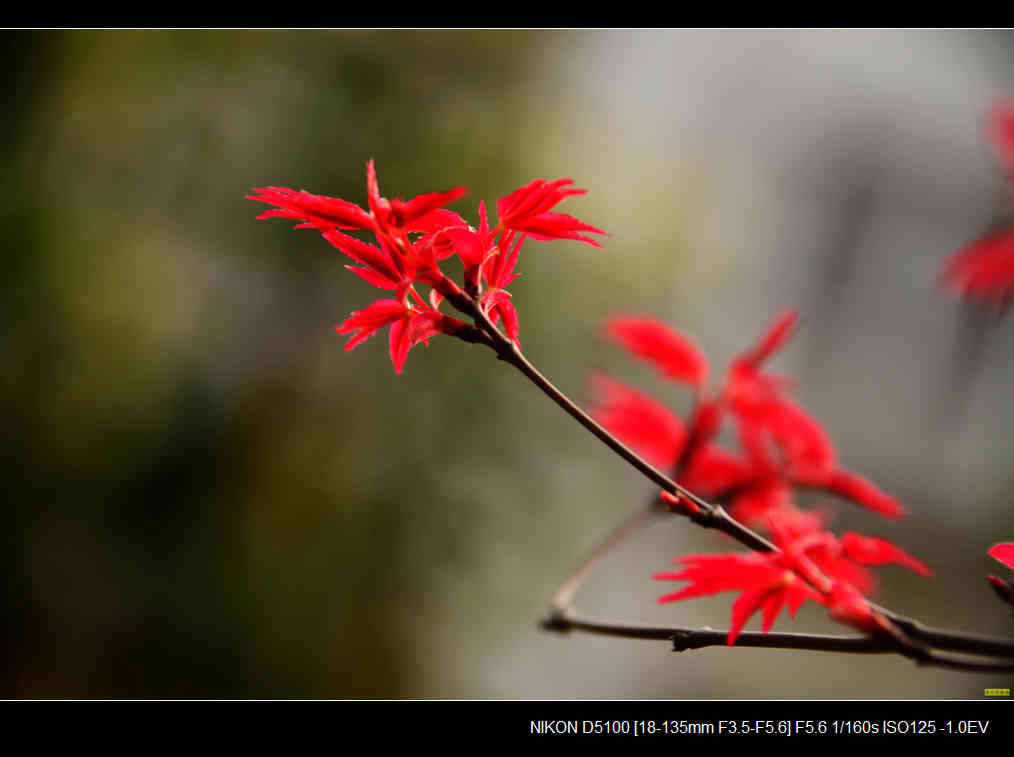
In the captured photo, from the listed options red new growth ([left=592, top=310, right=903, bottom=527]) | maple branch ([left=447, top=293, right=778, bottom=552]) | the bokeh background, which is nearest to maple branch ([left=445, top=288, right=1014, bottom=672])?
maple branch ([left=447, top=293, right=778, bottom=552])

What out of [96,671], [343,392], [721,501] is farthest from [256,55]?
[721,501]

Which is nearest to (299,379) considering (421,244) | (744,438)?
(744,438)

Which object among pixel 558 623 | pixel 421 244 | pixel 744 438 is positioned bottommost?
pixel 558 623

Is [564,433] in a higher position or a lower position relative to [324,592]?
higher

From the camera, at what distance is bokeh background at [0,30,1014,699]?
1337 mm

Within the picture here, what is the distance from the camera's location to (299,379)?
1550 mm

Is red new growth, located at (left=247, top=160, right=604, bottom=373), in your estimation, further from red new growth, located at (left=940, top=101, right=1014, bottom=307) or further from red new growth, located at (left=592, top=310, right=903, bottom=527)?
red new growth, located at (left=940, top=101, right=1014, bottom=307)

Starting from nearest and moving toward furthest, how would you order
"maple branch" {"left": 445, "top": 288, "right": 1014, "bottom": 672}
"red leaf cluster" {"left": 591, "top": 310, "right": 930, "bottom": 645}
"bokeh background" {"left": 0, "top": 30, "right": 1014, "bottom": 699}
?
"maple branch" {"left": 445, "top": 288, "right": 1014, "bottom": 672}, "red leaf cluster" {"left": 591, "top": 310, "right": 930, "bottom": 645}, "bokeh background" {"left": 0, "top": 30, "right": 1014, "bottom": 699}

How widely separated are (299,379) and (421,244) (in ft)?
4.26

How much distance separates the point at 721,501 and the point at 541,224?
1.11 ft

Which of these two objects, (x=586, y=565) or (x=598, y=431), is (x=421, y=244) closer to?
(x=598, y=431)

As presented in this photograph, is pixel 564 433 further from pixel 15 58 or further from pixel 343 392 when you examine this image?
pixel 15 58

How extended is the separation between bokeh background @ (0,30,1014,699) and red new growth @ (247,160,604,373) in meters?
0.91
